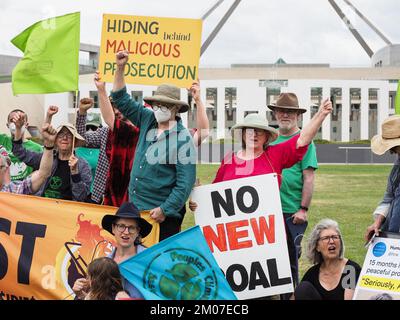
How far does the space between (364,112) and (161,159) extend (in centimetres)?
5369

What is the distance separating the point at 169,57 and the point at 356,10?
228ft

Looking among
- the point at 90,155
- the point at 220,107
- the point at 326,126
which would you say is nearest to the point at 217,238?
the point at 90,155

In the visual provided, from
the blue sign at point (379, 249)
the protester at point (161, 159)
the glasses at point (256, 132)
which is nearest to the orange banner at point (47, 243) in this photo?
the protester at point (161, 159)

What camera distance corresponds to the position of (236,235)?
226 inches

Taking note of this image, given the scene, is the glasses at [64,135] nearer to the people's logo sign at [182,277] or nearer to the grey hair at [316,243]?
the people's logo sign at [182,277]

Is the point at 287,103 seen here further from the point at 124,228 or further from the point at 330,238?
the point at 124,228

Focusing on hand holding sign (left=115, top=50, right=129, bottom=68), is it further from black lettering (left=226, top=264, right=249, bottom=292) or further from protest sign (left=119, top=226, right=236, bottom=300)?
black lettering (left=226, top=264, right=249, bottom=292)

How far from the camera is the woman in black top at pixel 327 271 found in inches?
207

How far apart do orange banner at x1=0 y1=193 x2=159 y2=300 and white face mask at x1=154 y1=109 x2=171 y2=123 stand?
0.74m

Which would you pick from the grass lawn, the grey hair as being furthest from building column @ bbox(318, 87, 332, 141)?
the grey hair

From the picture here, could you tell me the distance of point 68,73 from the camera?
6.60 metres

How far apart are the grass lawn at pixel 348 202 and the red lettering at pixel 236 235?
201cm
